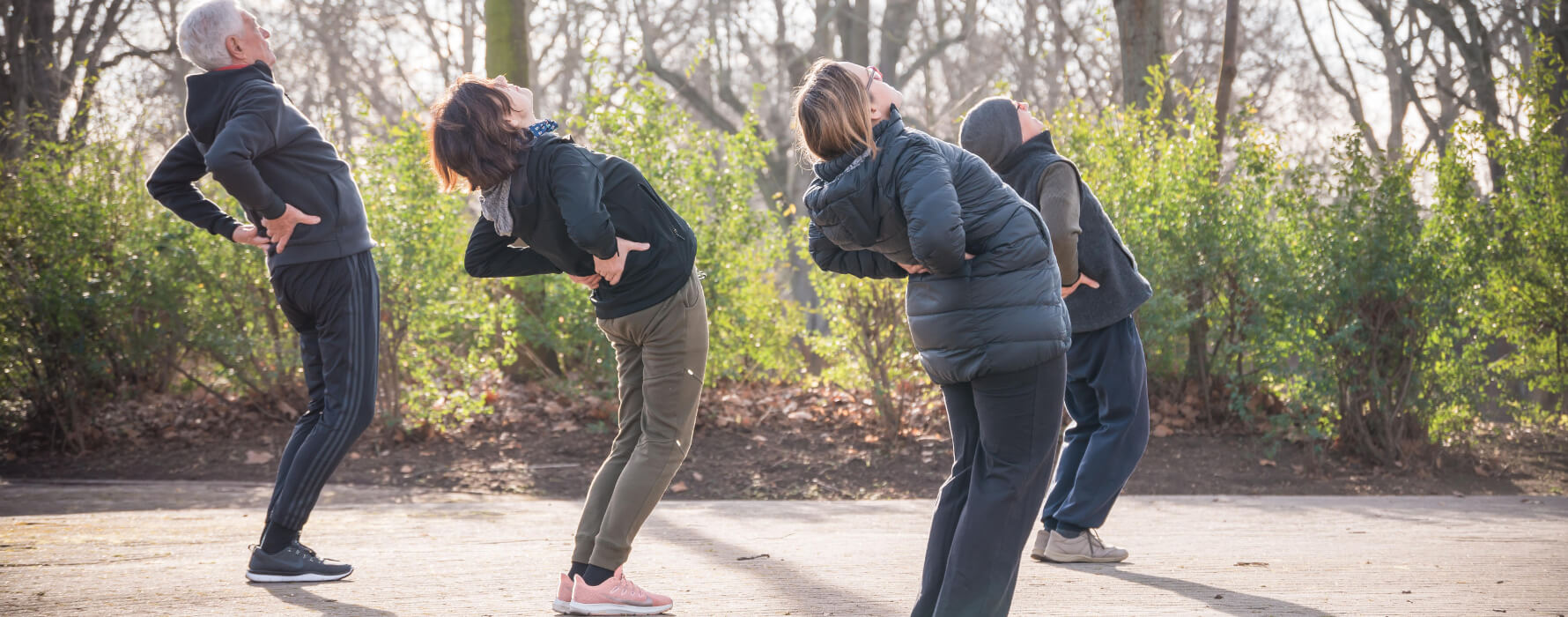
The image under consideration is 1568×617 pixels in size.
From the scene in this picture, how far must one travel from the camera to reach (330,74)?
24719 mm

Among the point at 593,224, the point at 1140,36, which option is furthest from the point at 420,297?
the point at 1140,36

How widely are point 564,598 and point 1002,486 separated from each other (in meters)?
1.45

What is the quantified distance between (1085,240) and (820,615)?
1.77 meters

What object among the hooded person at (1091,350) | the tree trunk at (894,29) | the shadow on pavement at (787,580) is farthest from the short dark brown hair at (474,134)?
the tree trunk at (894,29)

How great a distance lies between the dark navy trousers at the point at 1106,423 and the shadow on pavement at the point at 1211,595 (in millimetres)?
174

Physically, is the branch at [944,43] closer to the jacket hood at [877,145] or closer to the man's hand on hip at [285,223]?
the man's hand on hip at [285,223]

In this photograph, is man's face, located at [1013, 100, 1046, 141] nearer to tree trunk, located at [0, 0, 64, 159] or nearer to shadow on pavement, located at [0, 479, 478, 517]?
shadow on pavement, located at [0, 479, 478, 517]

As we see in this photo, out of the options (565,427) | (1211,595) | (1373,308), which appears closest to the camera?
(1211,595)

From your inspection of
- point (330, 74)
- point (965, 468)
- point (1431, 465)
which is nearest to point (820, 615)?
point (965, 468)

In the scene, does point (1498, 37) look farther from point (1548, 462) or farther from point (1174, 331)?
point (1174, 331)

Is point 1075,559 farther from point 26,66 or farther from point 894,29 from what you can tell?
point 894,29

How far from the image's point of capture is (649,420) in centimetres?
350

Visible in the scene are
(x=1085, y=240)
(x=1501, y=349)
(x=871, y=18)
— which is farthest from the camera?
(x=871, y=18)

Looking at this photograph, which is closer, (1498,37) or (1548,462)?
(1548,462)
